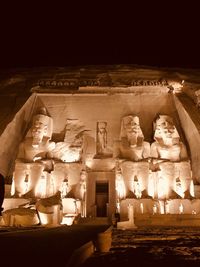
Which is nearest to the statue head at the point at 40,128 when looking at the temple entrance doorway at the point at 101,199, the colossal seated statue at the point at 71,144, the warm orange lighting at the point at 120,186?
the colossal seated statue at the point at 71,144

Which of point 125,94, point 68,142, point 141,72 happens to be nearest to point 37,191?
point 68,142

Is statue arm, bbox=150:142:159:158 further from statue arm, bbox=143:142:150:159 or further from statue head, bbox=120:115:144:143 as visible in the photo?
statue head, bbox=120:115:144:143

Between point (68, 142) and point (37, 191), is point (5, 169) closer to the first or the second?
point (37, 191)

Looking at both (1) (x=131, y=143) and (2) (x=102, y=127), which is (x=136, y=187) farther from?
(2) (x=102, y=127)

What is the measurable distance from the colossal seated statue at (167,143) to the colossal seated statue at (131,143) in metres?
0.54

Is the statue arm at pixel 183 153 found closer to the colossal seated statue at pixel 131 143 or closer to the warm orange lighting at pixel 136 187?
the colossal seated statue at pixel 131 143

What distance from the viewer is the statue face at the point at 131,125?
1827cm

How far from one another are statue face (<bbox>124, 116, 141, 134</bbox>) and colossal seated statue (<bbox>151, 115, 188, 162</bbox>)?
42.8 inches

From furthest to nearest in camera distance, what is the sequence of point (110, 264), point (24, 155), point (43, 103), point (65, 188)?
point (43, 103), point (24, 155), point (65, 188), point (110, 264)

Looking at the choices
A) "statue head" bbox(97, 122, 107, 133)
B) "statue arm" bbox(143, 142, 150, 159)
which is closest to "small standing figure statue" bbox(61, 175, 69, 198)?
"statue head" bbox(97, 122, 107, 133)

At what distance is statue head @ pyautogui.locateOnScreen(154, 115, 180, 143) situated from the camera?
60.2 ft

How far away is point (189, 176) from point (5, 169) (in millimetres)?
9167

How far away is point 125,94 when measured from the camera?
18.7 metres

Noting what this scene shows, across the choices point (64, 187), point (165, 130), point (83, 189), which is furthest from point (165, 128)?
point (64, 187)
